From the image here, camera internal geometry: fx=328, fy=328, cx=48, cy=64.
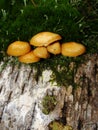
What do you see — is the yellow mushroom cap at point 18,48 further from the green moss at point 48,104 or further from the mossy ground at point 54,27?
the green moss at point 48,104

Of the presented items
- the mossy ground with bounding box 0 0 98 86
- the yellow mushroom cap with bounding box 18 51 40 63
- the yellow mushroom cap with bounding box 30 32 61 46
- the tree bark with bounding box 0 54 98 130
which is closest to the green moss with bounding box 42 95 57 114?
the tree bark with bounding box 0 54 98 130

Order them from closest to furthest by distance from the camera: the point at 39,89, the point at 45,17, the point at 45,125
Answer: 1. the point at 45,125
2. the point at 39,89
3. the point at 45,17

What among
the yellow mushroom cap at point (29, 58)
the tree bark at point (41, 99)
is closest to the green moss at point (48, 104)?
the tree bark at point (41, 99)

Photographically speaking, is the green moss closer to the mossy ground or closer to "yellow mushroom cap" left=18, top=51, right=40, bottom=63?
the mossy ground

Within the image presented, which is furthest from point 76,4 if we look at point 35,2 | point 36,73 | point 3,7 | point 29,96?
point 29,96

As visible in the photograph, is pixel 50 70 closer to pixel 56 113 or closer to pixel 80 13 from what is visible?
pixel 56 113

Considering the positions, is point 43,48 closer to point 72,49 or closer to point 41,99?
point 72,49

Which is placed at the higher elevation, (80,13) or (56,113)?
(80,13)
